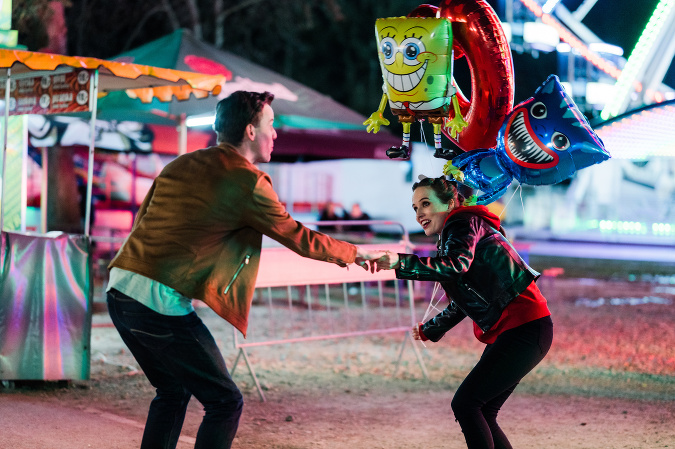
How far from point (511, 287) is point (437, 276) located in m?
0.41

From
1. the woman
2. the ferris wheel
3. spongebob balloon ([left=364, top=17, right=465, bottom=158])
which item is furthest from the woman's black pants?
the ferris wheel

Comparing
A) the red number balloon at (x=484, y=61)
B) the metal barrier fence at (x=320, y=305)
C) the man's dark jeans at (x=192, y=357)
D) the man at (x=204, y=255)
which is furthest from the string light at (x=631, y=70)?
the man's dark jeans at (x=192, y=357)

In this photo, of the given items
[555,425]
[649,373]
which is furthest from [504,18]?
[555,425]

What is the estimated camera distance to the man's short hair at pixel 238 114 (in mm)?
3480

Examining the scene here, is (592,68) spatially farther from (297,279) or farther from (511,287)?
(511,287)

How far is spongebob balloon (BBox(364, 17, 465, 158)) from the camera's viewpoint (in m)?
→ 4.29

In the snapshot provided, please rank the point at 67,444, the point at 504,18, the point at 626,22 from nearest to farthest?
the point at 67,444
the point at 626,22
the point at 504,18

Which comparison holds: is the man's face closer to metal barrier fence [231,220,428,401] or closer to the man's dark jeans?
the man's dark jeans

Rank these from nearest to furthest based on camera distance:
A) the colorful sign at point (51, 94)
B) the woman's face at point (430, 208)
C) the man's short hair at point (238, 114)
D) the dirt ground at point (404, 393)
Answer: the man's short hair at point (238, 114) < the woman's face at point (430, 208) < the dirt ground at point (404, 393) < the colorful sign at point (51, 94)

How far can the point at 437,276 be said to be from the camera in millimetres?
3732

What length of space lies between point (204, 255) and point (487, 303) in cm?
145

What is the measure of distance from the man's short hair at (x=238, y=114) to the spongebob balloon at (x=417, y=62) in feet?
3.77

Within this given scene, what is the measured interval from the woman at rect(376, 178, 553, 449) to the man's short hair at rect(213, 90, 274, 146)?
93 cm

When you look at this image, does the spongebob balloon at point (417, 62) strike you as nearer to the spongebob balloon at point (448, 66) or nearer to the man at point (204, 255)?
the spongebob balloon at point (448, 66)
